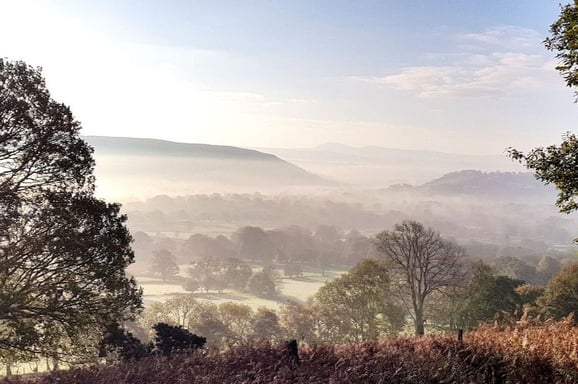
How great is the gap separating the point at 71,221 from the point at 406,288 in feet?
106

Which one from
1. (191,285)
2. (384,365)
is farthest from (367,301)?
(191,285)

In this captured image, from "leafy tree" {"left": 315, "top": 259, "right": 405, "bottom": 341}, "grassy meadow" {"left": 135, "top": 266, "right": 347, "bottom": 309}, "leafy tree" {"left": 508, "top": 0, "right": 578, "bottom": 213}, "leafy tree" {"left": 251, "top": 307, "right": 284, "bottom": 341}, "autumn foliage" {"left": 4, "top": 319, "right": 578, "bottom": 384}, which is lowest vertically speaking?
"grassy meadow" {"left": 135, "top": 266, "right": 347, "bottom": 309}

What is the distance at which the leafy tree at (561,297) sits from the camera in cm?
3550

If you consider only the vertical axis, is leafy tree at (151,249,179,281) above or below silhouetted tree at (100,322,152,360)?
below

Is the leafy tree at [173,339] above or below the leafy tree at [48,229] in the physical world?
below

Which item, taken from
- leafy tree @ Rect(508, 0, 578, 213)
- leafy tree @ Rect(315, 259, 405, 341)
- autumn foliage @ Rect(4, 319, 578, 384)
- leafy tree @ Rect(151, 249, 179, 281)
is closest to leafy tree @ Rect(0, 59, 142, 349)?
autumn foliage @ Rect(4, 319, 578, 384)

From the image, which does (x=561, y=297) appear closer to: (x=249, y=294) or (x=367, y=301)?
(x=367, y=301)

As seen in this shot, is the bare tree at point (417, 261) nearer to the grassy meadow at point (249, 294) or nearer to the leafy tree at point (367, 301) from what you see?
the leafy tree at point (367, 301)

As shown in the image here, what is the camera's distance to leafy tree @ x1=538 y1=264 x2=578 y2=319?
35.5 m

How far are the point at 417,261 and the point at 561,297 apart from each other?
37.7 ft

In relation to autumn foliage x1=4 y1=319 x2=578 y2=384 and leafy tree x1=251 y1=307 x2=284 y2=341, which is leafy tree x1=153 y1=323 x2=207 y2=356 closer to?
autumn foliage x1=4 y1=319 x2=578 y2=384

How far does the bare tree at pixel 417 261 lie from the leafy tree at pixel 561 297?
287 inches

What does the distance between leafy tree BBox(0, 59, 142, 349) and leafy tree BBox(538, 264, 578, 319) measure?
1322 inches

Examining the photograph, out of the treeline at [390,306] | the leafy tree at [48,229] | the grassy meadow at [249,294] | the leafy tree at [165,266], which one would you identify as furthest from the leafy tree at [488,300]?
the leafy tree at [165,266]
